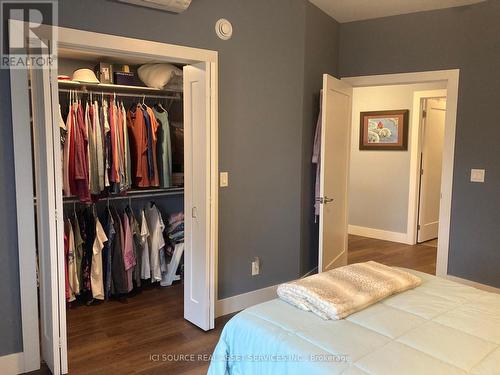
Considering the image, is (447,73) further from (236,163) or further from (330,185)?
(236,163)

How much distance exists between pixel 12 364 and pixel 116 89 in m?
2.49

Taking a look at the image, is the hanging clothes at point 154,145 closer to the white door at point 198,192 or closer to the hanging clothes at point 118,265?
the hanging clothes at point 118,265

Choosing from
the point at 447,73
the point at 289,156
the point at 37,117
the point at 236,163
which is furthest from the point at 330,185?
the point at 37,117

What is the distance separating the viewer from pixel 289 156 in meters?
3.77

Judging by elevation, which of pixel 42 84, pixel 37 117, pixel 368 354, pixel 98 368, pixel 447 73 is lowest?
pixel 98 368

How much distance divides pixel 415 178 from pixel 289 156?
277cm

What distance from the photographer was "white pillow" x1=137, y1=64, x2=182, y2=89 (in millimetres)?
4066

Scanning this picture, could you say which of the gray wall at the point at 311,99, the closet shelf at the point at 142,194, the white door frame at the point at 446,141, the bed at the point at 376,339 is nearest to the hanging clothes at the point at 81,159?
the closet shelf at the point at 142,194

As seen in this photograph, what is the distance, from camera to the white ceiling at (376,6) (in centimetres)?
376

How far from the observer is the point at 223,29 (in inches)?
123

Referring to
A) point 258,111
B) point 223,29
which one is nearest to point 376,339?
point 258,111

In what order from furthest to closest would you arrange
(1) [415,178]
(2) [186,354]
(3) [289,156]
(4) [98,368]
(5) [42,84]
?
(1) [415,178] → (3) [289,156] → (2) [186,354] → (4) [98,368] → (5) [42,84]

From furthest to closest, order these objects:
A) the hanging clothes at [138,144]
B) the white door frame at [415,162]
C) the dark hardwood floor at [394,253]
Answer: the white door frame at [415,162]
the dark hardwood floor at [394,253]
the hanging clothes at [138,144]

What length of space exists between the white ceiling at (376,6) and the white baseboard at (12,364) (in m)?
3.56
